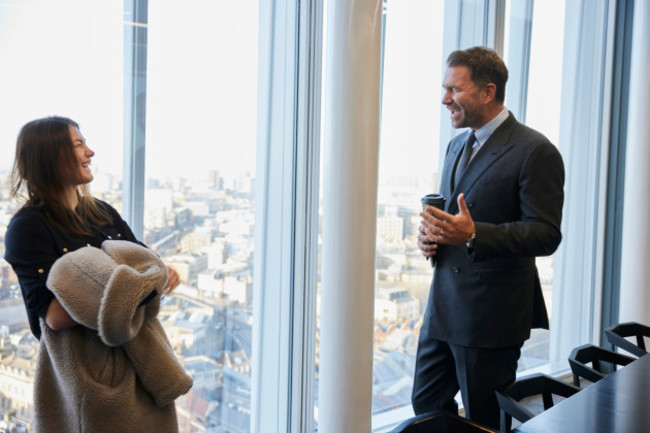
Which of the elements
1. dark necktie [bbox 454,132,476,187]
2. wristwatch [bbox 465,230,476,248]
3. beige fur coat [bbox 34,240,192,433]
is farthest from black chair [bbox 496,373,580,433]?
beige fur coat [bbox 34,240,192,433]

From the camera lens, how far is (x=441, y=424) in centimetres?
172

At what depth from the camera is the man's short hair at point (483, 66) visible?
218 cm

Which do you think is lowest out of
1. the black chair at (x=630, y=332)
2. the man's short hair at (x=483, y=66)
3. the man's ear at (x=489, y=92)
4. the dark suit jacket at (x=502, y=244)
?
the black chair at (x=630, y=332)

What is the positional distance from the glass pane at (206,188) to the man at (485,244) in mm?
912

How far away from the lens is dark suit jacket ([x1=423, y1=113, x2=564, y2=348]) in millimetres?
2012

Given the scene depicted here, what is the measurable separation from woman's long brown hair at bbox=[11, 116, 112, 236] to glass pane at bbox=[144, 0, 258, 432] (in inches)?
29.1

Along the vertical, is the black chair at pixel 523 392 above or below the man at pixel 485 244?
below

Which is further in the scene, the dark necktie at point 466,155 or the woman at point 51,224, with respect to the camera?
the dark necktie at point 466,155

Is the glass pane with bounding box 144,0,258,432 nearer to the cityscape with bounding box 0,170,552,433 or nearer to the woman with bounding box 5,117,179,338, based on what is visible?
the cityscape with bounding box 0,170,552,433

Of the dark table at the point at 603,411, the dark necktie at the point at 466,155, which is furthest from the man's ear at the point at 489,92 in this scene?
the dark table at the point at 603,411

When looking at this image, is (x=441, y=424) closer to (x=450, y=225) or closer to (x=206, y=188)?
(x=450, y=225)

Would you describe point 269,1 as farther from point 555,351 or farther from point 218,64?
point 555,351

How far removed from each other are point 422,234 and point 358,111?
20.7 inches

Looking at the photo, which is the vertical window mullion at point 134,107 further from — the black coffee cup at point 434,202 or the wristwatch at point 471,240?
the wristwatch at point 471,240
